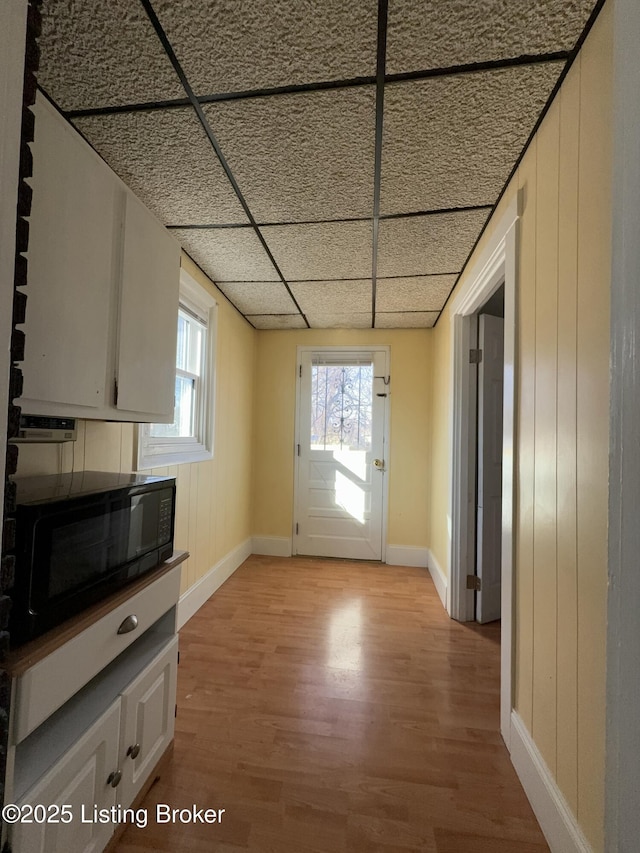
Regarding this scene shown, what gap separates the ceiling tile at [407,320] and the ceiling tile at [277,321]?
29.5 inches

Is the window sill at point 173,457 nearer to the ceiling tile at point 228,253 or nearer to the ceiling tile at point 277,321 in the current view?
the ceiling tile at point 228,253

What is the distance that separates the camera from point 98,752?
0.94m

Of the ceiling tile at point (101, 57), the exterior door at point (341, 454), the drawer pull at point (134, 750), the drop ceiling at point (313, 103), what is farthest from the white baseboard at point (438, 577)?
the ceiling tile at point (101, 57)

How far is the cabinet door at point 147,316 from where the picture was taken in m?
1.27

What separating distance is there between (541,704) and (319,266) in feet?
7.72

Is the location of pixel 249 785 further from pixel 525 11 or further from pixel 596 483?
pixel 525 11

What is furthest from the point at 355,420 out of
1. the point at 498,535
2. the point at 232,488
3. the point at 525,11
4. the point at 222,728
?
the point at 525,11

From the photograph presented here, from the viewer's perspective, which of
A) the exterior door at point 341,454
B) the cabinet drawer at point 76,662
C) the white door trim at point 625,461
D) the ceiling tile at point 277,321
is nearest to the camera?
the white door trim at point 625,461

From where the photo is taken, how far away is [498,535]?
8.14 feet

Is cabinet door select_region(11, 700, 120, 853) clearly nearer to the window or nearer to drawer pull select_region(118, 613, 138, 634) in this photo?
drawer pull select_region(118, 613, 138, 634)

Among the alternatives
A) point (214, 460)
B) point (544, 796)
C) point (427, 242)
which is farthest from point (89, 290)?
point (544, 796)

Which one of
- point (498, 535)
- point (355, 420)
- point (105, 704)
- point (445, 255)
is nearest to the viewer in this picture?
point (105, 704)

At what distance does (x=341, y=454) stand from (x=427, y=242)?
2.14 meters

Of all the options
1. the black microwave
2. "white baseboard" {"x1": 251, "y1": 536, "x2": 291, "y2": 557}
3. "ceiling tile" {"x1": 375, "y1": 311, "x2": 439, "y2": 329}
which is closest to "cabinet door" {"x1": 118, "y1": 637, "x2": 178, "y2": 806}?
the black microwave
